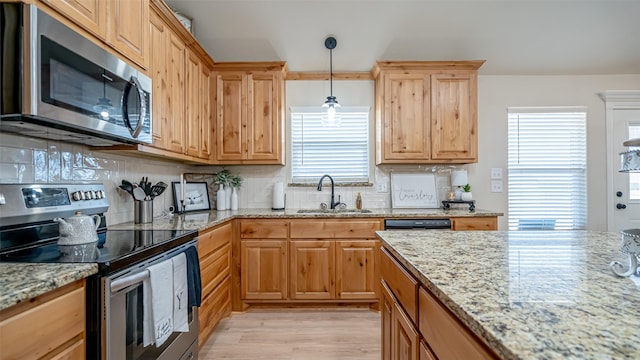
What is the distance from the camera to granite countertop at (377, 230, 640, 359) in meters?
0.51

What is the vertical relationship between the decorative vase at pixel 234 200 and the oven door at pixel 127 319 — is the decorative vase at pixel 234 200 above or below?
above

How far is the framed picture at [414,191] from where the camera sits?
3434mm

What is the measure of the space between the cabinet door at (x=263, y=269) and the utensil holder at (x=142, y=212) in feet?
2.85

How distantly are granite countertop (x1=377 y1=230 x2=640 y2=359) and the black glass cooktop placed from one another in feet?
3.66

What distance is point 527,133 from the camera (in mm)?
3523

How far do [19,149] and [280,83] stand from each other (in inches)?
86.4

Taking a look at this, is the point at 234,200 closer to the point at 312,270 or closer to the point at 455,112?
the point at 312,270

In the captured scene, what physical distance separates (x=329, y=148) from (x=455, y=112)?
1427 mm

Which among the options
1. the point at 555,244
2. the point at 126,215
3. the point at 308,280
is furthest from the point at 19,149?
the point at 555,244

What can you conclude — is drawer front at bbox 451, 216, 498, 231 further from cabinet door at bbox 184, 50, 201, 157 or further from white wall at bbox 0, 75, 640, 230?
cabinet door at bbox 184, 50, 201, 157

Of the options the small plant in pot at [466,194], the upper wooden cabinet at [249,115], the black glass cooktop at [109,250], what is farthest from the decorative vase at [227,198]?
the small plant in pot at [466,194]

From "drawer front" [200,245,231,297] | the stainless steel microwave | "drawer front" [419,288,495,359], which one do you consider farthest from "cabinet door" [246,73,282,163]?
"drawer front" [419,288,495,359]

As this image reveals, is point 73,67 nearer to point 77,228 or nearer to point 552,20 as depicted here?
point 77,228

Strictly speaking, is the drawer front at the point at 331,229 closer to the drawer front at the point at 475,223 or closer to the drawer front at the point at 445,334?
the drawer front at the point at 475,223
